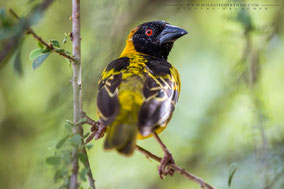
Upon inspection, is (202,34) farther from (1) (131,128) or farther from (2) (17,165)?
(1) (131,128)

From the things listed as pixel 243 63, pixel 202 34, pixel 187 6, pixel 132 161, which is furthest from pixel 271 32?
pixel 132 161

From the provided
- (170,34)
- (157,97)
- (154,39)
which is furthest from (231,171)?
(154,39)

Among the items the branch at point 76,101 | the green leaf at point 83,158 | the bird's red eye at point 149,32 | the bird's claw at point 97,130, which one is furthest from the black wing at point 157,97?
the bird's red eye at point 149,32

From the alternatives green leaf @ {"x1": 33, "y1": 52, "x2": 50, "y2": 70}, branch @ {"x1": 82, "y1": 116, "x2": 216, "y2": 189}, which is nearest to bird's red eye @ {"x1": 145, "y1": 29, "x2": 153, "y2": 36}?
branch @ {"x1": 82, "y1": 116, "x2": 216, "y2": 189}

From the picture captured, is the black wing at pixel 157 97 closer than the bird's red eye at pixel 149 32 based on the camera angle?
Yes

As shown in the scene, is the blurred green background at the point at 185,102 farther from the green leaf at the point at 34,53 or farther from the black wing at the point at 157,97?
the green leaf at the point at 34,53

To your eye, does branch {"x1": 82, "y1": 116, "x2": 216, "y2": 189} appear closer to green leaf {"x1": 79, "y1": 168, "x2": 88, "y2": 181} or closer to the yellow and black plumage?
the yellow and black plumage

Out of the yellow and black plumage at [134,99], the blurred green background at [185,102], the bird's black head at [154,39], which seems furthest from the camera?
the bird's black head at [154,39]
